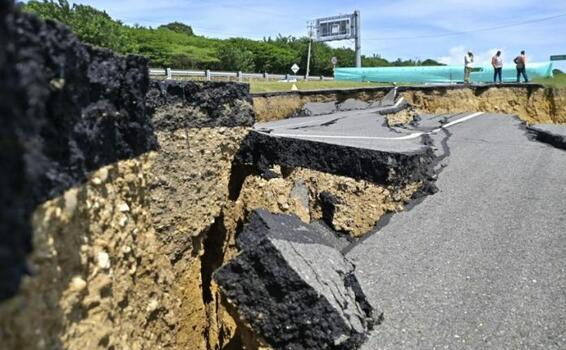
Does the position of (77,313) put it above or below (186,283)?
above

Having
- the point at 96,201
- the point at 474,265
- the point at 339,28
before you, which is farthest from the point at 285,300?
the point at 339,28

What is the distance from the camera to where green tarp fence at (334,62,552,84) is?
79.6ft

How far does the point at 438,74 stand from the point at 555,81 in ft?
20.9

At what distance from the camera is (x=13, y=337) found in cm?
168

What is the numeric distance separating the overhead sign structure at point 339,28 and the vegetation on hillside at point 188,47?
13.1ft

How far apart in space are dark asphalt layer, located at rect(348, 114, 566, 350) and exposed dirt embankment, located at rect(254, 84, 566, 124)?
12.9 metres

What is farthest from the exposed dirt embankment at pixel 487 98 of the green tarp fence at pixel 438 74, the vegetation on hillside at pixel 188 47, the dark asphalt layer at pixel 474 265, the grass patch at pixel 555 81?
the dark asphalt layer at pixel 474 265

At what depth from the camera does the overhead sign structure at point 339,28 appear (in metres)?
45.0

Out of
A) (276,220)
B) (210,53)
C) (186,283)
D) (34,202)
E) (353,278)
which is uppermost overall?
(210,53)

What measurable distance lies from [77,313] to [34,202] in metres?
0.69

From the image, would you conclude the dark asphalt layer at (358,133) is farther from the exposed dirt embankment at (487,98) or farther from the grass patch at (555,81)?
the grass patch at (555,81)

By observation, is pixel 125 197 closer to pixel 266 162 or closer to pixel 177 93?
pixel 177 93

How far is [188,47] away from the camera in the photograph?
3694cm

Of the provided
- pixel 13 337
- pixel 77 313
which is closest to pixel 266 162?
pixel 77 313
